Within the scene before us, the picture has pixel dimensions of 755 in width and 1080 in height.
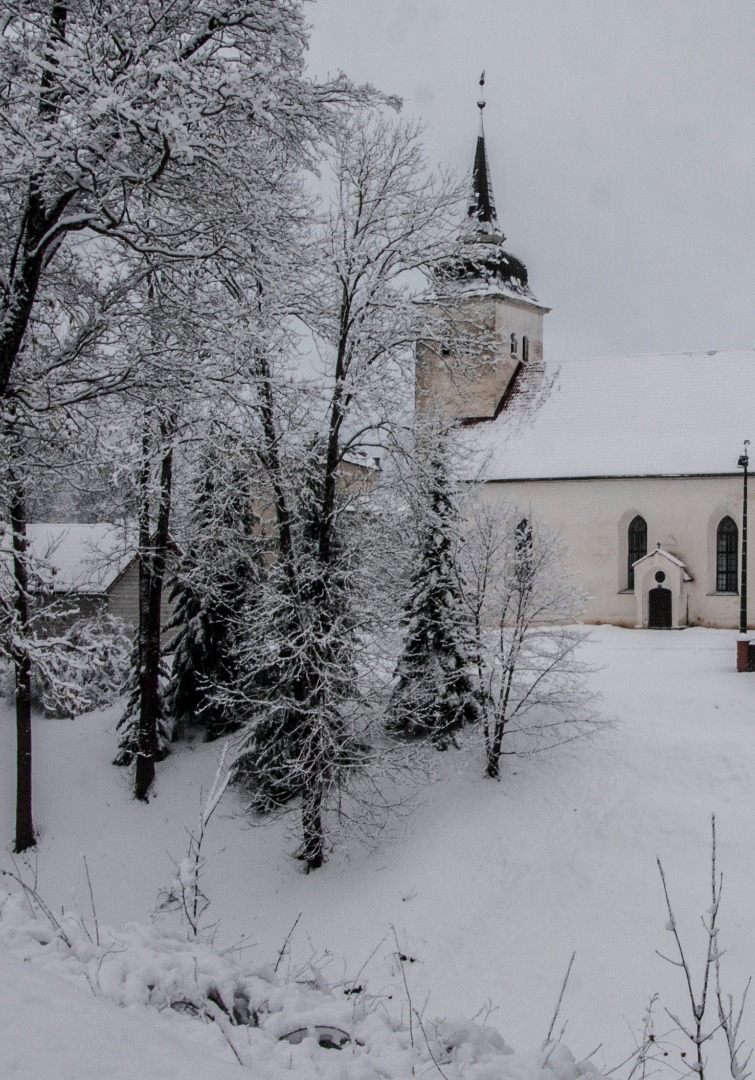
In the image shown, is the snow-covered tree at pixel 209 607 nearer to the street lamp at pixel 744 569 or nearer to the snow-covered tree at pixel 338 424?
the snow-covered tree at pixel 338 424

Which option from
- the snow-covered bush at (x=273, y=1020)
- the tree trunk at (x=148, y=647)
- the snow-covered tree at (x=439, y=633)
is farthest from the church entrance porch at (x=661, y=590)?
the snow-covered bush at (x=273, y=1020)

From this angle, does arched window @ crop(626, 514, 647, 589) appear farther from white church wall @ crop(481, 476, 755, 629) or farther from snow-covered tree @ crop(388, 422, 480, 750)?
snow-covered tree @ crop(388, 422, 480, 750)

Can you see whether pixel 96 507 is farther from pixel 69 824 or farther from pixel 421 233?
pixel 421 233

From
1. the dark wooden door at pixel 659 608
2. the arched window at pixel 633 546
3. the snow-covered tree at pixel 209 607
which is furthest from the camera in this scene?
the arched window at pixel 633 546

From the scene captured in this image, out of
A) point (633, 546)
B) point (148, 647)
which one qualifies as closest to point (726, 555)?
point (633, 546)

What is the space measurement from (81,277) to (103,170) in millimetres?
1630

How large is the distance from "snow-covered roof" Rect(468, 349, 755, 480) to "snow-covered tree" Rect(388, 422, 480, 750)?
34.3 feet

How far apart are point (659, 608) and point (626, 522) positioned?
2.98m

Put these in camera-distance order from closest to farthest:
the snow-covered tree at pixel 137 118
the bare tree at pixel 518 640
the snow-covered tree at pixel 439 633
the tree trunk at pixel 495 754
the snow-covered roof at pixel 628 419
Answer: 1. the snow-covered tree at pixel 137 118
2. the tree trunk at pixel 495 754
3. the bare tree at pixel 518 640
4. the snow-covered tree at pixel 439 633
5. the snow-covered roof at pixel 628 419

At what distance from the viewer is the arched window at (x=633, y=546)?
27.5 meters

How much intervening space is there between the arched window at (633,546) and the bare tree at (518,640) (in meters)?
11.5

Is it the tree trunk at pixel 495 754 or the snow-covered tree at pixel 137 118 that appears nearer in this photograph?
the snow-covered tree at pixel 137 118

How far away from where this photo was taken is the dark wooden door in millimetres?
26422

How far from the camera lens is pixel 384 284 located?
13.6m
